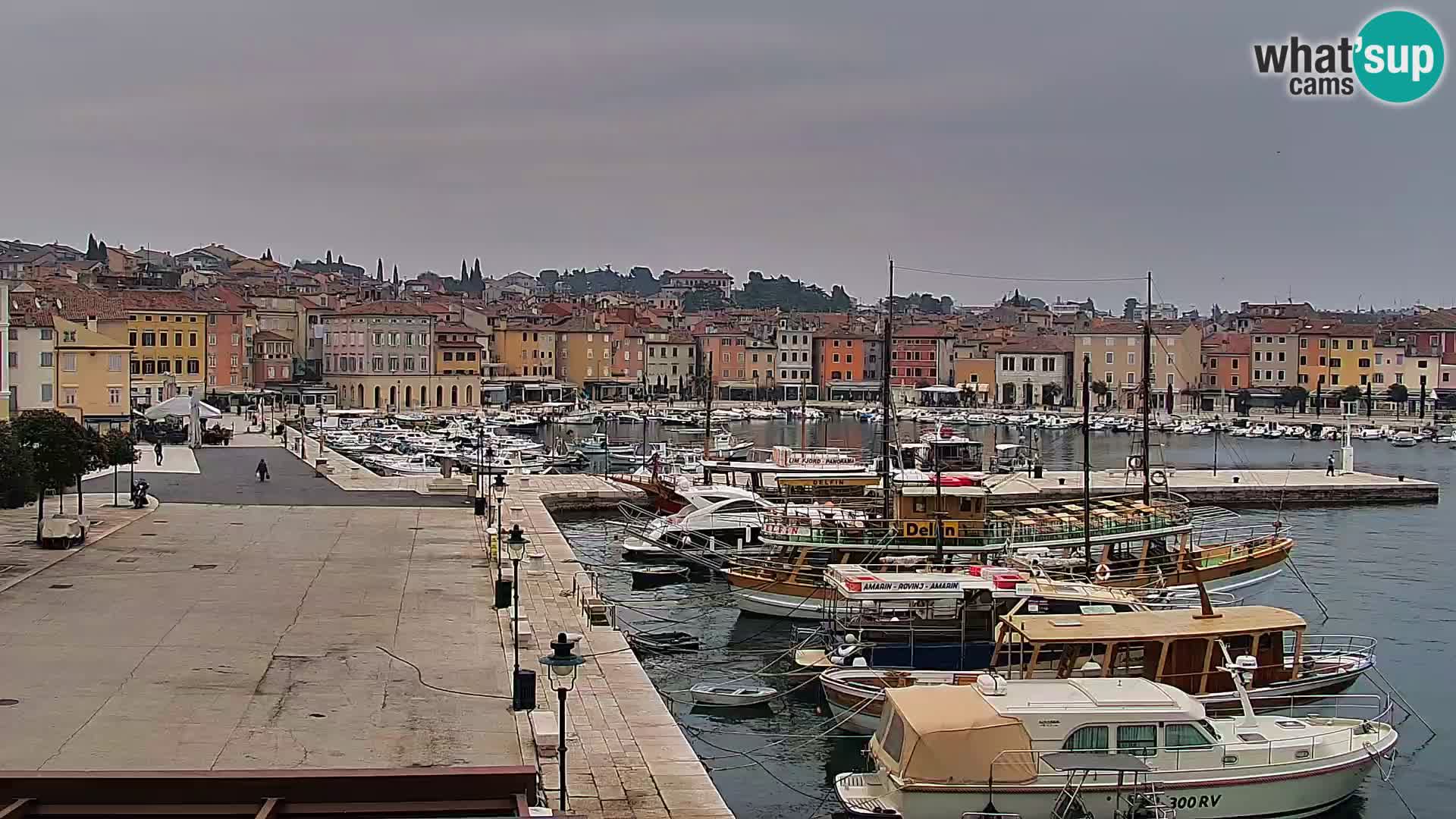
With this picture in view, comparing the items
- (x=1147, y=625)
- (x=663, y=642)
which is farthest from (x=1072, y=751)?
(x=663, y=642)

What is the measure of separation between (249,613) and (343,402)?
81.1 meters

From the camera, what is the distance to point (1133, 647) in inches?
738

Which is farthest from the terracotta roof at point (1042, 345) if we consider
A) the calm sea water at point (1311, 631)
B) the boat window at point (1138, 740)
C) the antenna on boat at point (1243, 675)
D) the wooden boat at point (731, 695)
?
the boat window at point (1138, 740)

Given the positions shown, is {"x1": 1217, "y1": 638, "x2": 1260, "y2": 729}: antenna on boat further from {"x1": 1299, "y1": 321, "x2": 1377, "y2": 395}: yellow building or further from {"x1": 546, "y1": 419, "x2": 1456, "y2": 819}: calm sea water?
{"x1": 1299, "y1": 321, "x2": 1377, "y2": 395}: yellow building

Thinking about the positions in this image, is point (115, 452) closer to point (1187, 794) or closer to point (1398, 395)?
point (1187, 794)

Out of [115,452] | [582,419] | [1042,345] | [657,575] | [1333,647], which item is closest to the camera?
[1333,647]

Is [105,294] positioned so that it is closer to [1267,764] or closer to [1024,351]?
[1024,351]

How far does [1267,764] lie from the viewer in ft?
54.0

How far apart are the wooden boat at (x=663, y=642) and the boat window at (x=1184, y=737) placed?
10404mm

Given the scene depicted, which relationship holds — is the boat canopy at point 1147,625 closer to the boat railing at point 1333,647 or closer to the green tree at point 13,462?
the boat railing at point 1333,647

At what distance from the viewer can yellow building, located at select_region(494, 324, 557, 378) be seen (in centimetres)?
12062

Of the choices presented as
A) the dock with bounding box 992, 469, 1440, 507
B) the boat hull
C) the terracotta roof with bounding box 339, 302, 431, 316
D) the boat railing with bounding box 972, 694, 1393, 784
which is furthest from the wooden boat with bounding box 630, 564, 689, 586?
the terracotta roof with bounding box 339, 302, 431, 316

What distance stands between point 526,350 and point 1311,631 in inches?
3809

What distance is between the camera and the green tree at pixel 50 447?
99.0ft
